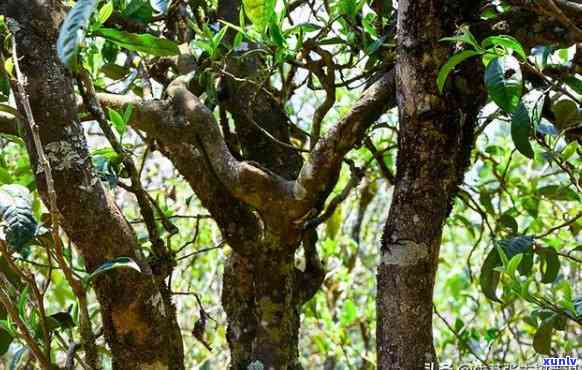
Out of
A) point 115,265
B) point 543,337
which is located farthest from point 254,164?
point 543,337

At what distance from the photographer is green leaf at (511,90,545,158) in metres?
0.96

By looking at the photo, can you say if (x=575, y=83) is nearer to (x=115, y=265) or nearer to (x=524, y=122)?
(x=524, y=122)

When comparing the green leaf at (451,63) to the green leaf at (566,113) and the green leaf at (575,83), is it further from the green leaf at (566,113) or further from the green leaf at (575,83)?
the green leaf at (566,113)

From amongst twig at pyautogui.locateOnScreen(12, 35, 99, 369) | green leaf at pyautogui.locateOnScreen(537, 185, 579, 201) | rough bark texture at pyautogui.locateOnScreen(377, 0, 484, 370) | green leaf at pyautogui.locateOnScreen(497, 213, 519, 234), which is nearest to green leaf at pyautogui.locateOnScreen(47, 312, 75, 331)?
twig at pyautogui.locateOnScreen(12, 35, 99, 369)

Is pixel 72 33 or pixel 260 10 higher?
pixel 260 10

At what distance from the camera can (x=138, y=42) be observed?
102 centimetres

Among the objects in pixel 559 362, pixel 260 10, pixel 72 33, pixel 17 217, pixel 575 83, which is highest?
pixel 260 10

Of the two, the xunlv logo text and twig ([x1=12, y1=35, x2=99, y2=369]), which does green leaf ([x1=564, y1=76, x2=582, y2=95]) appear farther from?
twig ([x1=12, y1=35, x2=99, y2=369])

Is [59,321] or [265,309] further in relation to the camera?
[265,309]

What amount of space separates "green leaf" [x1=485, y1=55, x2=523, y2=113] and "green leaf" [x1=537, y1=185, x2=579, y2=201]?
2.66ft

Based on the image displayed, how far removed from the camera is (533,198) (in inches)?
73.8

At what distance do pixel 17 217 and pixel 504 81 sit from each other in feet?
2.02

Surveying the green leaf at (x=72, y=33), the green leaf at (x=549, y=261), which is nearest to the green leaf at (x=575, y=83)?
the green leaf at (x=549, y=261)

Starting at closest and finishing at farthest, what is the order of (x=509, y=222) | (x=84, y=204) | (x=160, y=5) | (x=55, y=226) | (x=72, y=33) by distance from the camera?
1. (x=72, y=33)
2. (x=55, y=226)
3. (x=84, y=204)
4. (x=160, y=5)
5. (x=509, y=222)
